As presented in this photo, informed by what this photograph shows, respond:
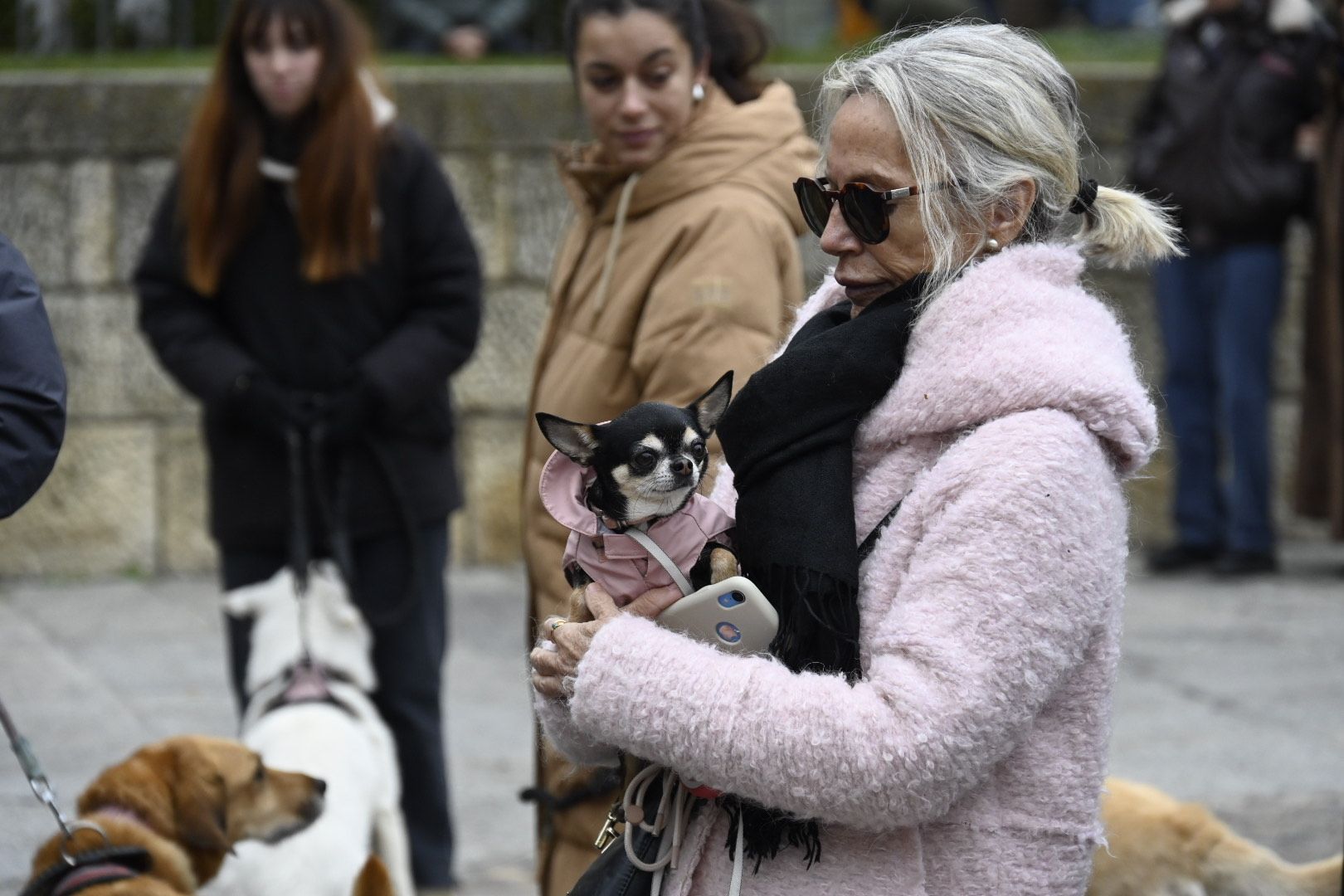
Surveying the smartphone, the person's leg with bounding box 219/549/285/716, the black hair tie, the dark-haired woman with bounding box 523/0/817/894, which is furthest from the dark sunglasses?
the person's leg with bounding box 219/549/285/716

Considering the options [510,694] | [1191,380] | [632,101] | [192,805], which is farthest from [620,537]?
[1191,380]

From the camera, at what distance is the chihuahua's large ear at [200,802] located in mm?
3400

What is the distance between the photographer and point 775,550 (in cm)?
201

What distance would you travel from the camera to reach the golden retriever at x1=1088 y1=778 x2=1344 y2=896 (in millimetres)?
3357

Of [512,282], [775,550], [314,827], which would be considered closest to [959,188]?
[775,550]

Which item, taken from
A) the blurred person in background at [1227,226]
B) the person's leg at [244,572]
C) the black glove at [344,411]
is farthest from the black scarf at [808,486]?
the blurred person in background at [1227,226]

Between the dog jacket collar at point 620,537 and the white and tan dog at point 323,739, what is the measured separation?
1763 mm

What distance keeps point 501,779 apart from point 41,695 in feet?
5.94

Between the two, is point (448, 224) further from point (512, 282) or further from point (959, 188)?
point (512, 282)

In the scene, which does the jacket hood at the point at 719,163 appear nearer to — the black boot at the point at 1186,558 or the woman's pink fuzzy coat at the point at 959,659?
the woman's pink fuzzy coat at the point at 959,659

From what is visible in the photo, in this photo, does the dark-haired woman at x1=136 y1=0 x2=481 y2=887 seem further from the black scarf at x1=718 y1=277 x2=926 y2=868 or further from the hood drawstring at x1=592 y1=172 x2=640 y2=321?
the black scarf at x1=718 y1=277 x2=926 y2=868

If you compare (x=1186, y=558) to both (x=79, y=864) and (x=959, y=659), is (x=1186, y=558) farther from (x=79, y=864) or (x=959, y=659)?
(x=959, y=659)

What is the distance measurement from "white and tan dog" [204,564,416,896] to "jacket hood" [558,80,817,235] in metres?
1.53

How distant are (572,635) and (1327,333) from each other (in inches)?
249
